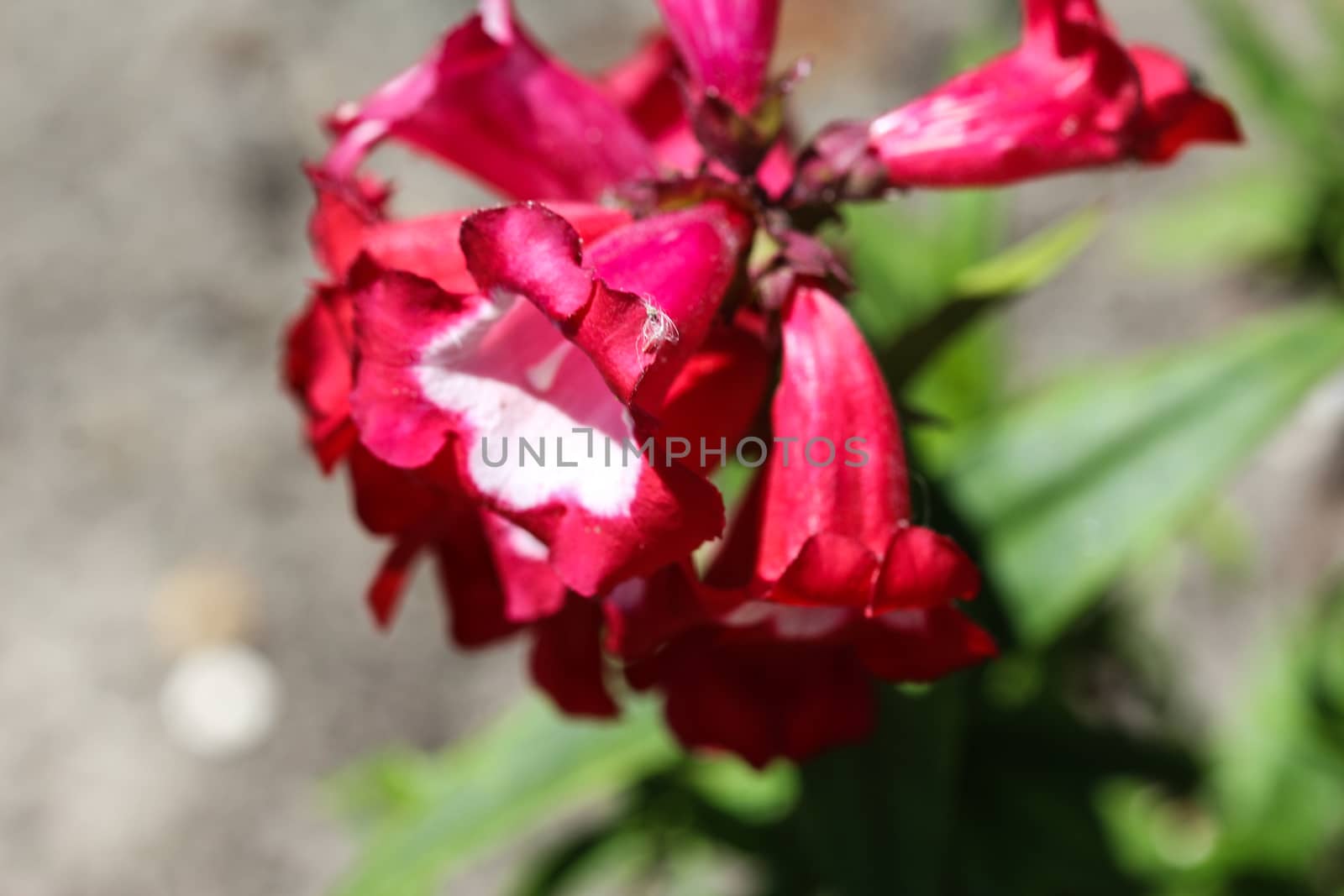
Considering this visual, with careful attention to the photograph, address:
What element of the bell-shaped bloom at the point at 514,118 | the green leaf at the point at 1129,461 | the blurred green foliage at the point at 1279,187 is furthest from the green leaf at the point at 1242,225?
the bell-shaped bloom at the point at 514,118

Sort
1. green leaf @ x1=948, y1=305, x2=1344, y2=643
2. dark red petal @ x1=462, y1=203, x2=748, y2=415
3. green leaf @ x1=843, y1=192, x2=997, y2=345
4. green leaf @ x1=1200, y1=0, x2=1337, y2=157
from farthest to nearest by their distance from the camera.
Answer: green leaf @ x1=1200, y1=0, x2=1337, y2=157
green leaf @ x1=843, y1=192, x2=997, y2=345
green leaf @ x1=948, y1=305, x2=1344, y2=643
dark red petal @ x1=462, y1=203, x2=748, y2=415

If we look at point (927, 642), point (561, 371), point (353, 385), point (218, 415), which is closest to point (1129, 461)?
point (927, 642)

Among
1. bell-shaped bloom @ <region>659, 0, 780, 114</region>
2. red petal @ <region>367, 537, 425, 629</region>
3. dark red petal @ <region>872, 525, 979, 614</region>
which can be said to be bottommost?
red petal @ <region>367, 537, 425, 629</region>

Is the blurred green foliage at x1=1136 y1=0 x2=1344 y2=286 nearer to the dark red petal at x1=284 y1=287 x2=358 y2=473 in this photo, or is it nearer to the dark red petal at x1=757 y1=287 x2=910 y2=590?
the dark red petal at x1=757 y1=287 x2=910 y2=590

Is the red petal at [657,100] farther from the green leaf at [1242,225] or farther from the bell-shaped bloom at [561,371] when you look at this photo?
the green leaf at [1242,225]

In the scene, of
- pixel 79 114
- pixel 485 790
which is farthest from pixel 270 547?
pixel 485 790

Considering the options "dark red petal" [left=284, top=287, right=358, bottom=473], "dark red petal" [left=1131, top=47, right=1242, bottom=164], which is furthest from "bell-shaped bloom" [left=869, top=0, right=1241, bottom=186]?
"dark red petal" [left=284, top=287, right=358, bottom=473]
